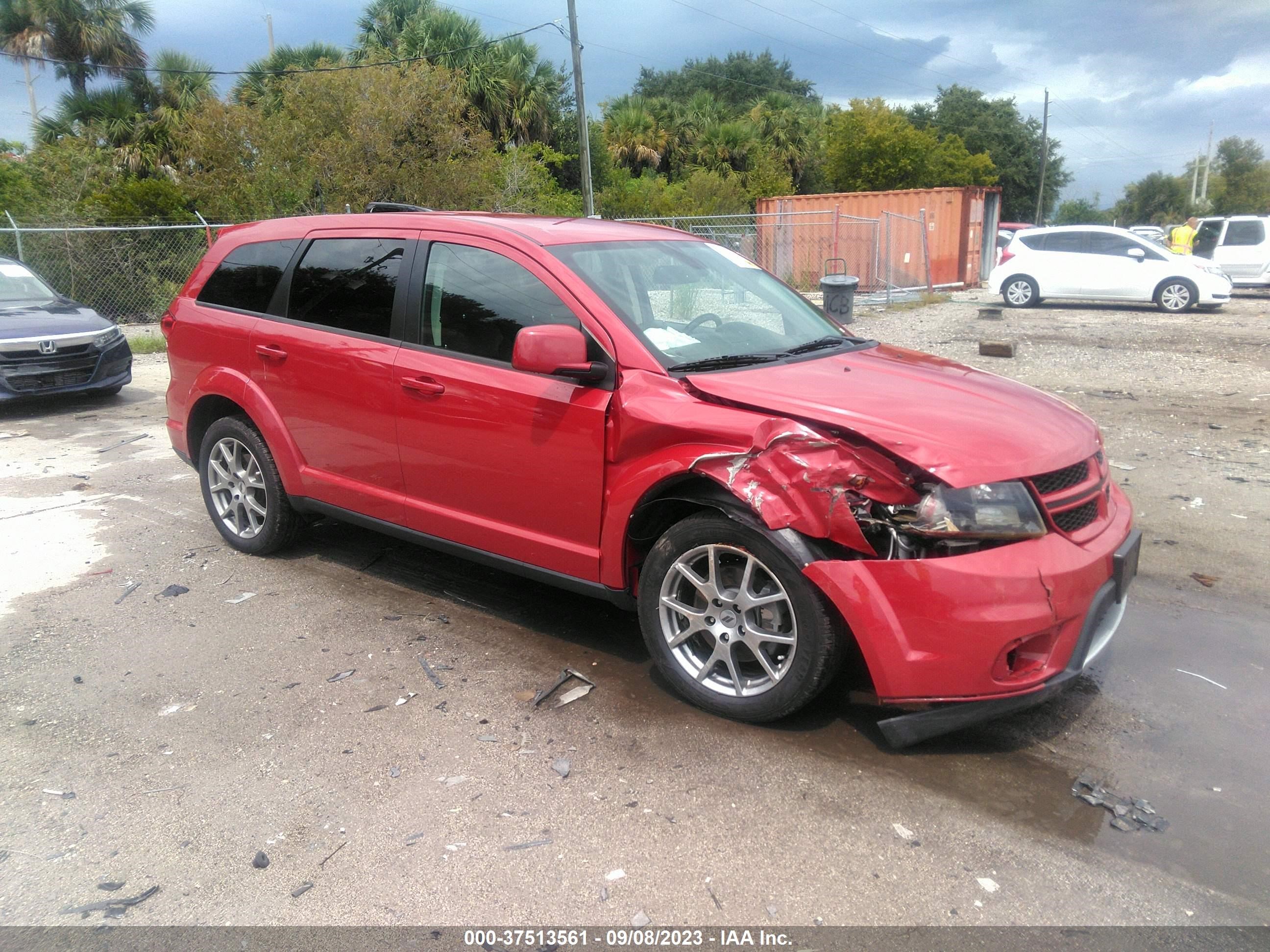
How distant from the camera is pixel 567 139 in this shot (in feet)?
119

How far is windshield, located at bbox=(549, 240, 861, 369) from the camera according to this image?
3.91m

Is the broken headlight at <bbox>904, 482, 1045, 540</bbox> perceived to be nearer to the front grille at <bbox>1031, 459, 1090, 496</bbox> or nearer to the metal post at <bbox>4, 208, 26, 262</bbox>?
the front grille at <bbox>1031, 459, 1090, 496</bbox>

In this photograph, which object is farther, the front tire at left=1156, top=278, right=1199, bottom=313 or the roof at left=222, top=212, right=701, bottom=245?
the front tire at left=1156, top=278, right=1199, bottom=313

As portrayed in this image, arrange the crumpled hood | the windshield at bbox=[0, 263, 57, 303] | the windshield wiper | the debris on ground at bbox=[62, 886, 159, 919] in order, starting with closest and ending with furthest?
the debris on ground at bbox=[62, 886, 159, 919], the windshield wiper, the crumpled hood, the windshield at bbox=[0, 263, 57, 303]

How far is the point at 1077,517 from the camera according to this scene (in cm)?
332

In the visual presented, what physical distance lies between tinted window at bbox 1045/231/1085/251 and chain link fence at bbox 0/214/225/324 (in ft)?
52.3

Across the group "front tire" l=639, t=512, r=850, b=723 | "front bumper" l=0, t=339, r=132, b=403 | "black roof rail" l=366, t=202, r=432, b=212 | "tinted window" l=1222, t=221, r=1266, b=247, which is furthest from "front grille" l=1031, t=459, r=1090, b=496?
"tinted window" l=1222, t=221, r=1266, b=247

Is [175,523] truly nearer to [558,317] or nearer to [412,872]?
[558,317]

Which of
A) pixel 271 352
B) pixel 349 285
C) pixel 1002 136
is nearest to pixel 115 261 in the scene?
pixel 271 352

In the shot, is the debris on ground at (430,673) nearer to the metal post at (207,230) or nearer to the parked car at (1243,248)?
the metal post at (207,230)

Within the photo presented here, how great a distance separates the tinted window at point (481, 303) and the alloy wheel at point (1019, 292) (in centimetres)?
1814

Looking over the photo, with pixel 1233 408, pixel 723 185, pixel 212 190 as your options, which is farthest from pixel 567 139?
pixel 1233 408

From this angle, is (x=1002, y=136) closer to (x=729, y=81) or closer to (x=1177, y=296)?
(x=729, y=81)

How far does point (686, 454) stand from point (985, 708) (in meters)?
1.30
